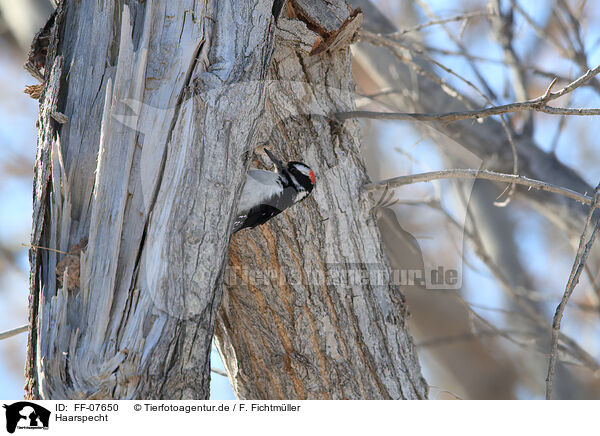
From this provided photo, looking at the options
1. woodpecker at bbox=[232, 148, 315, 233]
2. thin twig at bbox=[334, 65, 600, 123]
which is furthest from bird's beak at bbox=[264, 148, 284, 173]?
thin twig at bbox=[334, 65, 600, 123]

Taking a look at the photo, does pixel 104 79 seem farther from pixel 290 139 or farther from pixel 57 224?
pixel 290 139

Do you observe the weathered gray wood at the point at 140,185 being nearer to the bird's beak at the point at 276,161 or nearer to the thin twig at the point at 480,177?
the bird's beak at the point at 276,161

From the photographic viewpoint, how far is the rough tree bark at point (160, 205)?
1.32 meters

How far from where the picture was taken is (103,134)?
147 centimetres

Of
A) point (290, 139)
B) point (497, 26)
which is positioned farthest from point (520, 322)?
point (290, 139)

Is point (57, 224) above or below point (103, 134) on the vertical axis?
below

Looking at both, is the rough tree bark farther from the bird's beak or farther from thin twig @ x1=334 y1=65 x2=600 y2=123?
thin twig @ x1=334 y1=65 x2=600 y2=123

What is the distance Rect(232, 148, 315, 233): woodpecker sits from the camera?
1.88m

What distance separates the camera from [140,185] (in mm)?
1448

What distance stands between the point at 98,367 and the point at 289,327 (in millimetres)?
965

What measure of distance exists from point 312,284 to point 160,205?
857 mm

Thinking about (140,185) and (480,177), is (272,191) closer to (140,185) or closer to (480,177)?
(140,185)
